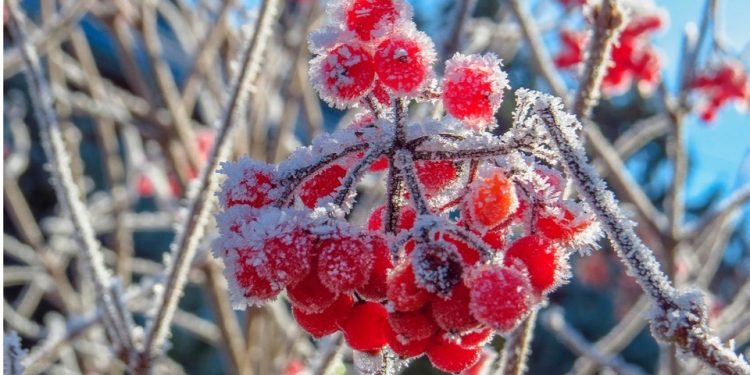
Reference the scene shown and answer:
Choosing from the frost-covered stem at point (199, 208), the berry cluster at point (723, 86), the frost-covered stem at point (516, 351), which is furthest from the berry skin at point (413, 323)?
the berry cluster at point (723, 86)

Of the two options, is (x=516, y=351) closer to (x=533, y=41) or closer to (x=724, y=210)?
(x=533, y=41)

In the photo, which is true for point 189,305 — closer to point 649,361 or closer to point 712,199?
point 649,361

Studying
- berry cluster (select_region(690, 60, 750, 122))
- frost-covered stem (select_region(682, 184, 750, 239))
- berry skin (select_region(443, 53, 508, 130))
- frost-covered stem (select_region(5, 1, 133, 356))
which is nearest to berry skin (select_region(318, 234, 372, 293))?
berry skin (select_region(443, 53, 508, 130))

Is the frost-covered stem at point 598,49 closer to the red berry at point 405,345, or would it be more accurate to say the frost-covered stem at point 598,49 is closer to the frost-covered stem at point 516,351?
the frost-covered stem at point 516,351

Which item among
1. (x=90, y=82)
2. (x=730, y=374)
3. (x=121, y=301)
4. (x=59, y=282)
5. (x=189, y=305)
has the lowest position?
(x=730, y=374)

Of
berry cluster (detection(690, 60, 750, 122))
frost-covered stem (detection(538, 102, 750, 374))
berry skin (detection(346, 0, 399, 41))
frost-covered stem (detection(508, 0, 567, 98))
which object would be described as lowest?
frost-covered stem (detection(538, 102, 750, 374))

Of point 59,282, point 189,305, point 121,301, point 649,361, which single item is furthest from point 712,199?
point 121,301

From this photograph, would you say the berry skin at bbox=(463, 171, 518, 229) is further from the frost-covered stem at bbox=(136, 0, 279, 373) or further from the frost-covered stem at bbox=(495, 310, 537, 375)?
the frost-covered stem at bbox=(136, 0, 279, 373)
